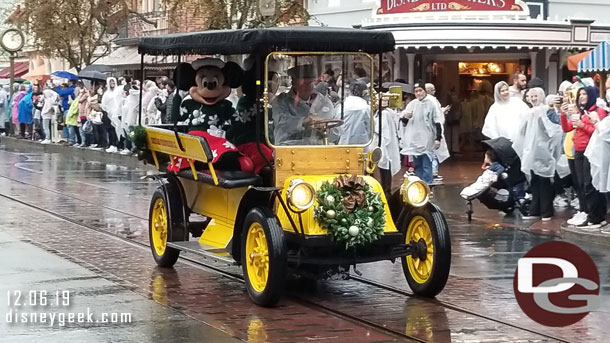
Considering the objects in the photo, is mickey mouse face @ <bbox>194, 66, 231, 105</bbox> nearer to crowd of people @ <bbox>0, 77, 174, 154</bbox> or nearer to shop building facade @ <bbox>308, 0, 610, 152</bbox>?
crowd of people @ <bbox>0, 77, 174, 154</bbox>

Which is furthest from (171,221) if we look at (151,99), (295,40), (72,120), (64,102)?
(64,102)

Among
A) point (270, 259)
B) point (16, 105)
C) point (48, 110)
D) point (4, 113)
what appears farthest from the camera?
point (4, 113)

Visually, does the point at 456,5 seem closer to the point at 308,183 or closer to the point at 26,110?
the point at 308,183

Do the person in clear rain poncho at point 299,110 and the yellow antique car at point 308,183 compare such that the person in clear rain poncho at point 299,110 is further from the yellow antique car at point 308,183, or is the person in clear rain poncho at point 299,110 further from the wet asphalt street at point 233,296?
the wet asphalt street at point 233,296

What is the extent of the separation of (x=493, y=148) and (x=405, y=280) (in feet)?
17.4

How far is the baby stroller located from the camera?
1502 centimetres

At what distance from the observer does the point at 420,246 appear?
934 centimetres

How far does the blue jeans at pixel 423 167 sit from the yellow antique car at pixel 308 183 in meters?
7.74

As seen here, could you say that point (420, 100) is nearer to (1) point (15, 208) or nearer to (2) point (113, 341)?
(1) point (15, 208)

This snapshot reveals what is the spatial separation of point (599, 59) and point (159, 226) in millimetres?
10989

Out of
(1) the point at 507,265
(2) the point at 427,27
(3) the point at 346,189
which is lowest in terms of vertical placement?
(1) the point at 507,265

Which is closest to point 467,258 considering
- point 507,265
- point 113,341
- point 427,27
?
point 507,265

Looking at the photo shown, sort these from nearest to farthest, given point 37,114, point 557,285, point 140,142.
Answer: point 557,285
point 140,142
point 37,114

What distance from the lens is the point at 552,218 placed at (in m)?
14.8
